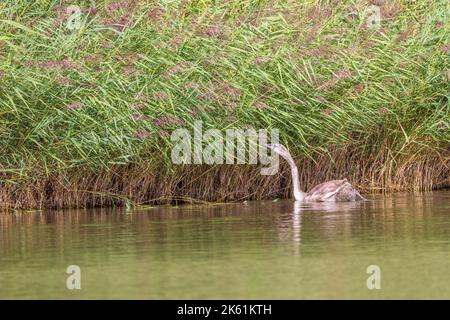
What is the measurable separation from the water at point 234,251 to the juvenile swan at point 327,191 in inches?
7.1

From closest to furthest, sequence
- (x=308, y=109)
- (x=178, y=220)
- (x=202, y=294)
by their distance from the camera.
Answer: (x=202, y=294) → (x=178, y=220) → (x=308, y=109)

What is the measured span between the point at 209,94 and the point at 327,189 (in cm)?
153

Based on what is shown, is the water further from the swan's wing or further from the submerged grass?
the submerged grass

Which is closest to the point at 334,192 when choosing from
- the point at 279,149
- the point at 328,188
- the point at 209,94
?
the point at 328,188

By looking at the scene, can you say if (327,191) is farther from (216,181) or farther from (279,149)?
(216,181)

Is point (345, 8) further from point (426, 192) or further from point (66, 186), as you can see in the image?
point (66, 186)

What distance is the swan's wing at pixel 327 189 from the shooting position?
43.5 ft

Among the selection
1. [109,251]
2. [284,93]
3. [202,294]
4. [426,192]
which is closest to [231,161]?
[284,93]

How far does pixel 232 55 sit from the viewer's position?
1355cm

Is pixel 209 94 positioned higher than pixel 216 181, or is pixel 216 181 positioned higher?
pixel 209 94

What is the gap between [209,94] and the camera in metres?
13.3

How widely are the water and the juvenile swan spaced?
0.59 feet

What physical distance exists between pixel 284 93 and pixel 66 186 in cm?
249

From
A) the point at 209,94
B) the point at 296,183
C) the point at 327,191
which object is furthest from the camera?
the point at 296,183
